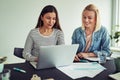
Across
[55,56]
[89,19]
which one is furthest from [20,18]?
[55,56]

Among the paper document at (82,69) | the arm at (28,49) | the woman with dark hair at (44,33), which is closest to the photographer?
the paper document at (82,69)

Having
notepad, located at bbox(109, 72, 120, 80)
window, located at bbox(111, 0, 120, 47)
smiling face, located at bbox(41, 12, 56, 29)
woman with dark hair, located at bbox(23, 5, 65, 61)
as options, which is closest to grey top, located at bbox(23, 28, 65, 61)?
woman with dark hair, located at bbox(23, 5, 65, 61)

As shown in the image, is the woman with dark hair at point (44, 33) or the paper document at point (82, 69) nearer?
the paper document at point (82, 69)

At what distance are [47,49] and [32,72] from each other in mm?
223

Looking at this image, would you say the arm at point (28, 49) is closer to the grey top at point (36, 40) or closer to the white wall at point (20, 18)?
the grey top at point (36, 40)

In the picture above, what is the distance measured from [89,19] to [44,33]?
0.58m

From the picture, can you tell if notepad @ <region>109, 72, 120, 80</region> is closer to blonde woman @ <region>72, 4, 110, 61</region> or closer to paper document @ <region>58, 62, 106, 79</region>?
paper document @ <region>58, 62, 106, 79</region>

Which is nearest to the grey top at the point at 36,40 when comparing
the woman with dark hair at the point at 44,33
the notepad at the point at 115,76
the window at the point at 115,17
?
the woman with dark hair at the point at 44,33

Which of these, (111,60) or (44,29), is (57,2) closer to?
(44,29)

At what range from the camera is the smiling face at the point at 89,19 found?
7.23 ft

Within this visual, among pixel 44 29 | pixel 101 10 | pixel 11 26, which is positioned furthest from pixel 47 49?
pixel 101 10

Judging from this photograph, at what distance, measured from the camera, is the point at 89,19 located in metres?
2.24

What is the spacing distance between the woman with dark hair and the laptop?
1.35ft

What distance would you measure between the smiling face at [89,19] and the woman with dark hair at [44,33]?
351mm
